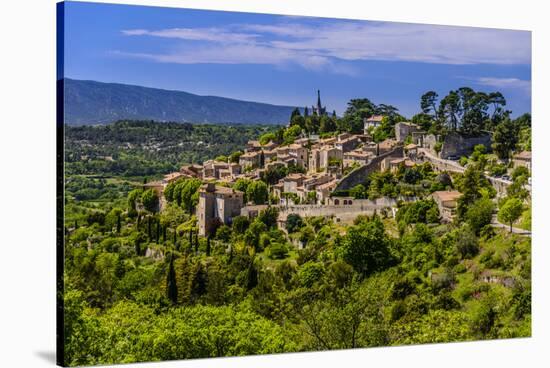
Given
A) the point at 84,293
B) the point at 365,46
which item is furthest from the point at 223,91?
the point at 84,293

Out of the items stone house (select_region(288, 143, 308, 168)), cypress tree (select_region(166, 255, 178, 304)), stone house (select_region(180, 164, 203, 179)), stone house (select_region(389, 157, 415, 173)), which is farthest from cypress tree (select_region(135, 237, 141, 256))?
stone house (select_region(389, 157, 415, 173))

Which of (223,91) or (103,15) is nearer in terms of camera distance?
(103,15)

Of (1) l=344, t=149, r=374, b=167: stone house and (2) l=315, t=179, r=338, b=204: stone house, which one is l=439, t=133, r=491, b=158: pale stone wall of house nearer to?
(1) l=344, t=149, r=374, b=167: stone house

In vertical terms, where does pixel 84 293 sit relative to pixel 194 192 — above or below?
below

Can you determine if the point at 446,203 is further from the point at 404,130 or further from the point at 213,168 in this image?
the point at 213,168

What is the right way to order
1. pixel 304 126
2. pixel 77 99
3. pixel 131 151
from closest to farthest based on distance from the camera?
pixel 77 99
pixel 131 151
pixel 304 126

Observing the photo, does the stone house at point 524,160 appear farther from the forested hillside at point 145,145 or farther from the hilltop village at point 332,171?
the forested hillside at point 145,145

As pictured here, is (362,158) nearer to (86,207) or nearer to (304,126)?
(304,126)

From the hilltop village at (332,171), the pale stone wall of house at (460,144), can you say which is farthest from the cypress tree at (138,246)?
the pale stone wall of house at (460,144)
